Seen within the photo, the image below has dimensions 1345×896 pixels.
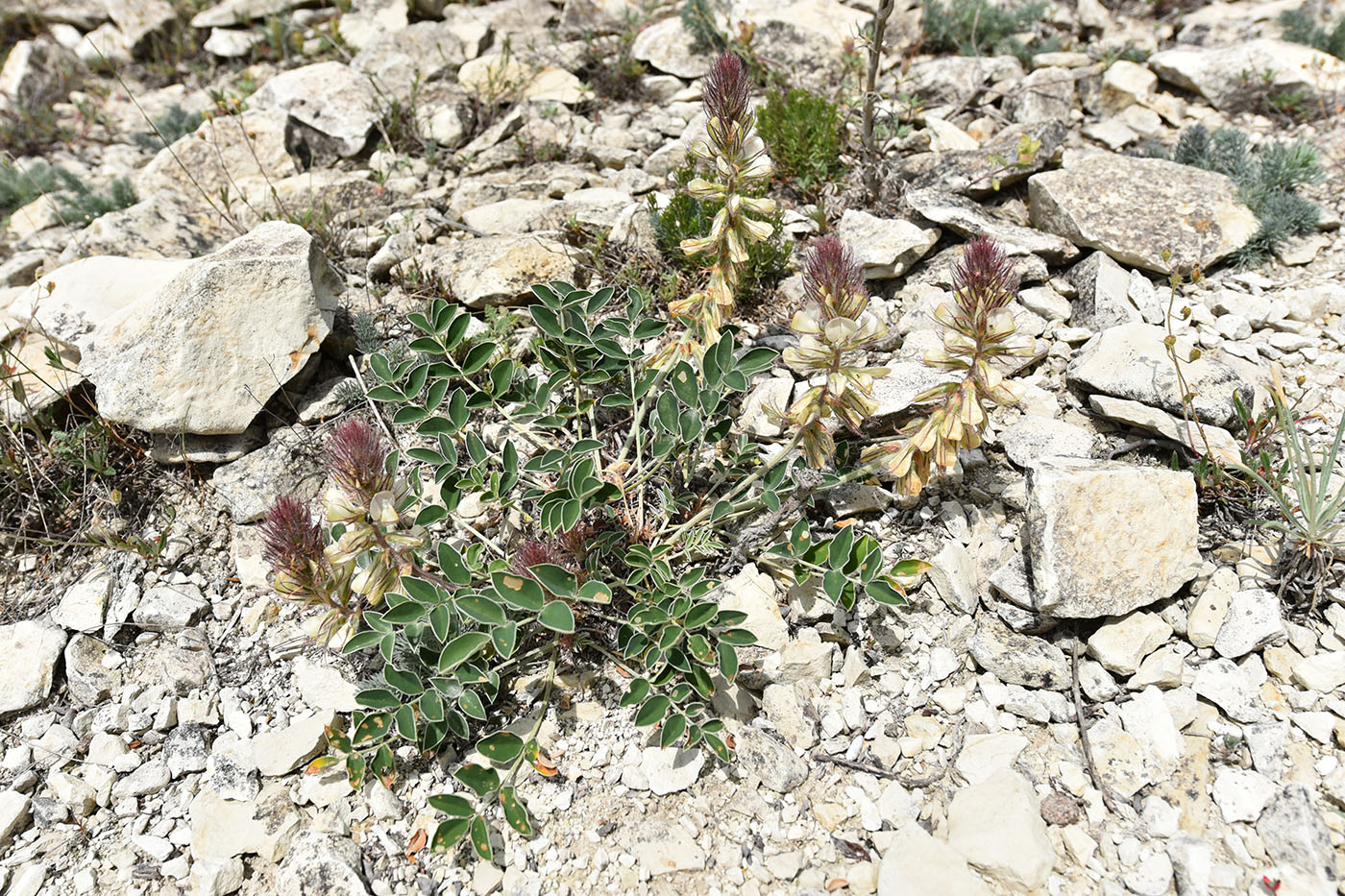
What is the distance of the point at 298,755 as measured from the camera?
9.64 ft

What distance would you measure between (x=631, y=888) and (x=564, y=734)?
1.90ft

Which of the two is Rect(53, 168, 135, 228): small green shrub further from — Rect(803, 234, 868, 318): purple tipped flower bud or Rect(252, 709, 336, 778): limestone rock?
Rect(803, 234, 868, 318): purple tipped flower bud

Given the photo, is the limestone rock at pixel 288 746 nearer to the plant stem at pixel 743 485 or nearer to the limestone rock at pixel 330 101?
the plant stem at pixel 743 485

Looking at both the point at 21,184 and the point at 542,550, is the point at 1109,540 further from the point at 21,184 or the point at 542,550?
the point at 21,184

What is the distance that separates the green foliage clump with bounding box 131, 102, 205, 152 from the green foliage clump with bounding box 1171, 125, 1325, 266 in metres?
6.40

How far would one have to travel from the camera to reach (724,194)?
10.3ft

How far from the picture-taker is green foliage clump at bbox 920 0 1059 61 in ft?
19.4

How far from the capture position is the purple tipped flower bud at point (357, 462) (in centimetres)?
252

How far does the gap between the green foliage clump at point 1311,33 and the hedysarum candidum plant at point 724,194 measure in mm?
4807

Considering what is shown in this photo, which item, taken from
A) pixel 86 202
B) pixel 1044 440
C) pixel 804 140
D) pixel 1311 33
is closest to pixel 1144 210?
pixel 1044 440

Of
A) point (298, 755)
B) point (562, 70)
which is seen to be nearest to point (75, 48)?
point (562, 70)

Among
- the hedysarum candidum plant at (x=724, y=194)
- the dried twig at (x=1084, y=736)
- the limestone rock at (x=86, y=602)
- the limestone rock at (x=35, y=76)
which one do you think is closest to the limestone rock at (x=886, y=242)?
Result: the hedysarum candidum plant at (x=724, y=194)

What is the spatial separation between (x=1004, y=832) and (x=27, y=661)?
11.6 ft

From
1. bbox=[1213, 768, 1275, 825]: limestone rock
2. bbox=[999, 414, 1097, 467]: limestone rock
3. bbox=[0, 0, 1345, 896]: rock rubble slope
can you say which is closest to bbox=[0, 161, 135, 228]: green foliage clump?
bbox=[0, 0, 1345, 896]: rock rubble slope
